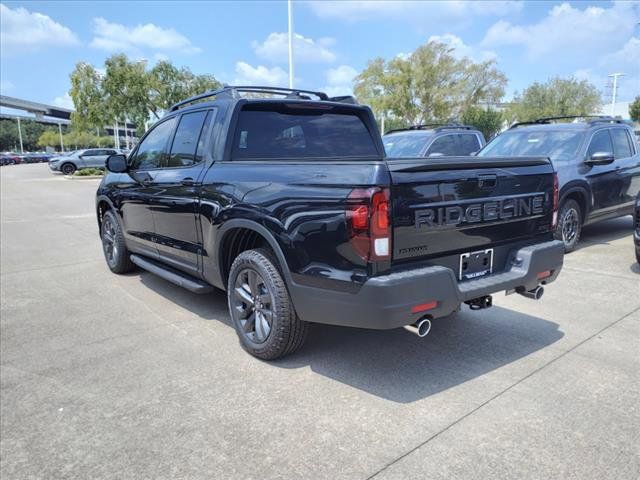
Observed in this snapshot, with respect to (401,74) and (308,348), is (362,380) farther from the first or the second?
(401,74)

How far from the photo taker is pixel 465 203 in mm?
3148

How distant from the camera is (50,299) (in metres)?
5.35

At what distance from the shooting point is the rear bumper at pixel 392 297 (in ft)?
9.03

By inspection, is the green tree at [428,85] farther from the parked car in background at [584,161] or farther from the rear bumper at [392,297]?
the rear bumper at [392,297]

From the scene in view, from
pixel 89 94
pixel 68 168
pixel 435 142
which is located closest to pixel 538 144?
pixel 435 142

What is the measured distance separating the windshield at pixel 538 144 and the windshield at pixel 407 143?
172cm

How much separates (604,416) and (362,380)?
1425mm

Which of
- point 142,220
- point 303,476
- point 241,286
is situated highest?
point 142,220

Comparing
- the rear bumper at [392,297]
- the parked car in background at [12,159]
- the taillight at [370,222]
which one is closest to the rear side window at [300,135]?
the rear bumper at [392,297]

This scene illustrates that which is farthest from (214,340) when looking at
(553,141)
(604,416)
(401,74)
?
(401,74)

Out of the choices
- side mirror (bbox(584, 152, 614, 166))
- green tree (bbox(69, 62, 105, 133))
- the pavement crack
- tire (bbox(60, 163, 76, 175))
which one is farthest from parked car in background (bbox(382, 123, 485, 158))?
tire (bbox(60, 163, 76, 175))

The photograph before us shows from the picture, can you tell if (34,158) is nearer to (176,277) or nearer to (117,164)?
(117,164)

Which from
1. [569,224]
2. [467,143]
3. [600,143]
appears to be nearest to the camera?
[569,224]

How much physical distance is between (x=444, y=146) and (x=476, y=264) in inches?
280
